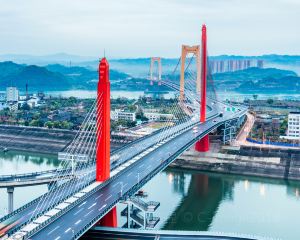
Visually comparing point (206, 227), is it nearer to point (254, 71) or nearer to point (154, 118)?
point (154, 118)

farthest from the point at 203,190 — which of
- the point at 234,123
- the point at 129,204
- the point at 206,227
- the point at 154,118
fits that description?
the point at 154,118

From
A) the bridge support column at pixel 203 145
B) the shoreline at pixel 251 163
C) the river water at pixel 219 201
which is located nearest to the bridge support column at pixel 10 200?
the river water at pixel 219 201

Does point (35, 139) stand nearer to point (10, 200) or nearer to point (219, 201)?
point (10, 200)

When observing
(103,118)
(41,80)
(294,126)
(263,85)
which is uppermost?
(41,80)

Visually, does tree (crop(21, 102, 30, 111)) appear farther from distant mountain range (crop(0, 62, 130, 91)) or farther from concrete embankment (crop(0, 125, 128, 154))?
distant mountain range (crop(0, 62, 130, 91))

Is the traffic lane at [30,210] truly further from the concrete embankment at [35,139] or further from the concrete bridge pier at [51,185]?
the concrete embankment at [35,139]

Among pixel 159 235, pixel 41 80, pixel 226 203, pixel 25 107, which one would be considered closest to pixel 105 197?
Result: pixel 159 235
